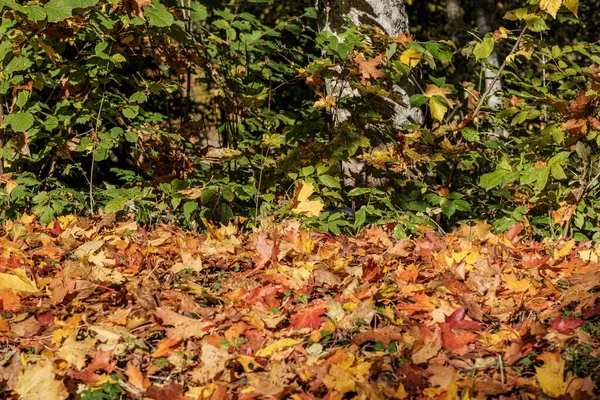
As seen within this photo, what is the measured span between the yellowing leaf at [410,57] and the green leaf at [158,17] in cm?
125

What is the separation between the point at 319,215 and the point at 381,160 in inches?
21.6

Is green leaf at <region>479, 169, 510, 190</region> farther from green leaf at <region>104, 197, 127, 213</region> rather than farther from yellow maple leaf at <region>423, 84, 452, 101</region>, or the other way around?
green leaf at <region>104, 197, 127, 213</region>

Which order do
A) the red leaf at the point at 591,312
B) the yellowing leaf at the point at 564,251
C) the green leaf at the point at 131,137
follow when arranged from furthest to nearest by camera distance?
the green leaf at the point at 131,137, the yellowing leaf at the point at 564,251, the red leaf at the point at 591,312

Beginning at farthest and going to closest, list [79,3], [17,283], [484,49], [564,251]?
[484,49] < [79,3] < [564,251] < [17,283]

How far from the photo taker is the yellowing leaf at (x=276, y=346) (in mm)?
1860

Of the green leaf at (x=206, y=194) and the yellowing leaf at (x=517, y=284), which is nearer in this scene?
the yellowing leaf at (x=517, y=284)

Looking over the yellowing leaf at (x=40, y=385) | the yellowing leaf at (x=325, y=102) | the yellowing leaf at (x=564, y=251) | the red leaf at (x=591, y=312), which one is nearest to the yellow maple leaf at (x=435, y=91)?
the yellowing leaf at (x=325, y=102)

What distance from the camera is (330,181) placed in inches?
138

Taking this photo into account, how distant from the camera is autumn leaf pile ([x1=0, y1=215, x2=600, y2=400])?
1694 mm

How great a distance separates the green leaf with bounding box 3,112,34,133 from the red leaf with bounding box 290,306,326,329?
232 centimetres

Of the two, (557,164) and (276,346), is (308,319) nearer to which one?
(276,346)

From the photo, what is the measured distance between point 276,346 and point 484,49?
2.24 metres

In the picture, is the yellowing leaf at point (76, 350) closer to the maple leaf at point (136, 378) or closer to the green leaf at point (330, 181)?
the maple leaf at point (136, 378)

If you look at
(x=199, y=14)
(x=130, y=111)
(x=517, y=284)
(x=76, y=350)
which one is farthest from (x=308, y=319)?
(x=199, y=14)
